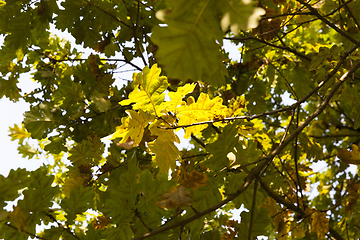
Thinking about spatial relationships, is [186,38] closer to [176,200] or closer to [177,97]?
[176,200]

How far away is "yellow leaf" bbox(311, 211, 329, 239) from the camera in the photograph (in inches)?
78.2

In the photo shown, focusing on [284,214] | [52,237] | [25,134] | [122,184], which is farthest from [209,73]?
[25,134]

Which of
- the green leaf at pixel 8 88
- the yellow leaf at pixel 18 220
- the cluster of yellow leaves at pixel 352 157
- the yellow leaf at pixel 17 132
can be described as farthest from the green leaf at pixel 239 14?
the yellow leaf at pixel 17 132

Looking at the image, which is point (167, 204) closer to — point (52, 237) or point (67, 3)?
point (52, 237)

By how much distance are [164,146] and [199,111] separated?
0.83ft

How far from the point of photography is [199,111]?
1465 millimetres

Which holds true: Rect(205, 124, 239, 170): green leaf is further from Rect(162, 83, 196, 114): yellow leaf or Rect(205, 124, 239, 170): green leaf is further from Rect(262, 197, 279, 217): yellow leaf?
Rect(262, 197, 279, 217): yellow leaf

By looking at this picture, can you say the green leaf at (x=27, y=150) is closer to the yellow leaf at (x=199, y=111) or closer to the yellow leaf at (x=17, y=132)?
the yellow leaf at (x=17, y=132)

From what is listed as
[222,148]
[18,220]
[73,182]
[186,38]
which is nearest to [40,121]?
[73,182]

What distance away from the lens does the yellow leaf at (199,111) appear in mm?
1451

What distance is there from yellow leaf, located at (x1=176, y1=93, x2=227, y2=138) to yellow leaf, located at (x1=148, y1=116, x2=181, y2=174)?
0.08m

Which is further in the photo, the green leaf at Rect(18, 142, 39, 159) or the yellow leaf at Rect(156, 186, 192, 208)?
the green leaf at Rect(18, 142, 39, 159)

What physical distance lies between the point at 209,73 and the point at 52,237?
959 millimetres

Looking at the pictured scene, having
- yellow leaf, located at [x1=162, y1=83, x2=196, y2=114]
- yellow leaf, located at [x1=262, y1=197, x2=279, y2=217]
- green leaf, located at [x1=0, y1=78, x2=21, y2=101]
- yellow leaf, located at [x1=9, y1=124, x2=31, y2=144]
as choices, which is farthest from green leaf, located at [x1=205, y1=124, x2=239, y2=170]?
yellow leaf, located at [x1=9, y1=124, x2=31, y2=144]
